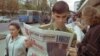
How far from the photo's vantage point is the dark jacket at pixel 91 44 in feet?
9.28

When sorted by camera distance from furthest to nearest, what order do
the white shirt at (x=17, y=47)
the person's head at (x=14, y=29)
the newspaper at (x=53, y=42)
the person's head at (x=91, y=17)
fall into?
the person's head at (x=14, y=29) → the white shirt at (x=17, y=47) → the person's head at (x=91, y=17) → the newspaper at (x=53, y=42)

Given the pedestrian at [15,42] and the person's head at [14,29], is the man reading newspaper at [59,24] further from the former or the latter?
the person's head at [14,29]

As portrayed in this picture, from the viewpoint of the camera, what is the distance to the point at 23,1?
1876 inches

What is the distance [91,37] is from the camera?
2938mm

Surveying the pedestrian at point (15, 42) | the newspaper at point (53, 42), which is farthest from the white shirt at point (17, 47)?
the newspaper at point (53, 42)

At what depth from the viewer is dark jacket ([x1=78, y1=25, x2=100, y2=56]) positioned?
2828 millimetres

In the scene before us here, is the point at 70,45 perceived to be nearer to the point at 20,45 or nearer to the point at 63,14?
the point at 63,14

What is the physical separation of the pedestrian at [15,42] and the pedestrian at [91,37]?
115 centimetres

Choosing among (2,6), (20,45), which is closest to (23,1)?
(2,6)

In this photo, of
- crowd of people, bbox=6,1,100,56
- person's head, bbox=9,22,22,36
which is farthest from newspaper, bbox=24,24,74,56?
person's head, bbox=9,22,22,36

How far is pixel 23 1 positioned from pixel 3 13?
838 centimetres

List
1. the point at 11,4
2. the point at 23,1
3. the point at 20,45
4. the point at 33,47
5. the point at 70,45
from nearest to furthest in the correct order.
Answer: the point at 70,45, the point at 33,47, the point at 20,45, the point at 11,4, the point at 23,1

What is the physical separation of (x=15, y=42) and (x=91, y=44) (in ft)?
4.80

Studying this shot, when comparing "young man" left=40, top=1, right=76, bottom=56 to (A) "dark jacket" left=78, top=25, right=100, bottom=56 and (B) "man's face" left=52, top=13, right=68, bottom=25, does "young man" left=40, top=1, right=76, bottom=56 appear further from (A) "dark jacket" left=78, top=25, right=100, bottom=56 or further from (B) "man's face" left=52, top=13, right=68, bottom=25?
(A) "dark jacket" left=78, top=25, right=100, bottom=56
